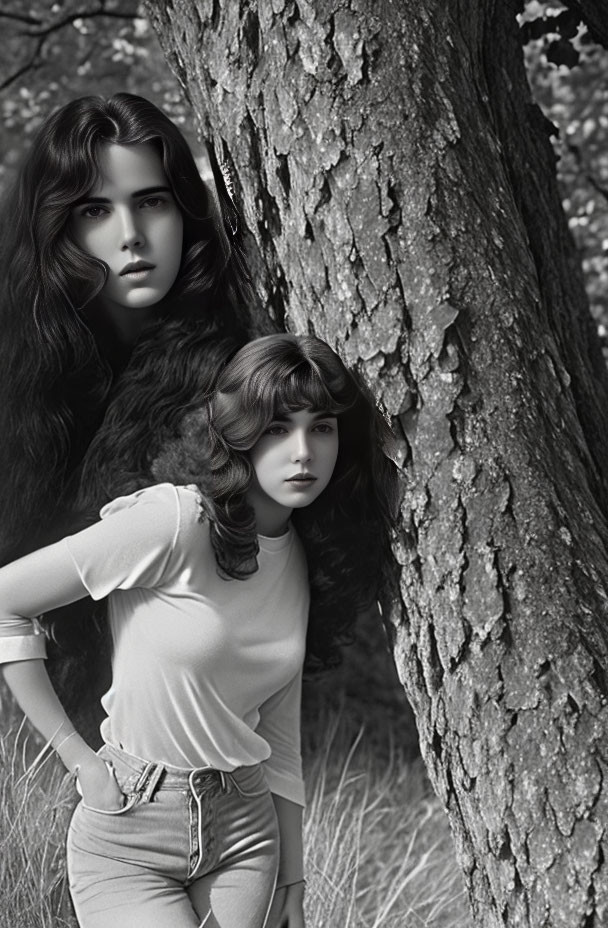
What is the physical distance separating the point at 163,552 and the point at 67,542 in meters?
0.18

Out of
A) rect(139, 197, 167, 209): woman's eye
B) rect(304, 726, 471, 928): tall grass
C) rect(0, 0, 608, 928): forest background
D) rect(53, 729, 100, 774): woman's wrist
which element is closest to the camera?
rect(53, 729, 100, 774): woman's wrist

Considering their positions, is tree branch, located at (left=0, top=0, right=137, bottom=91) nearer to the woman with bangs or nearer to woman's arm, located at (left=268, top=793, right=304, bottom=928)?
the woman with bangs

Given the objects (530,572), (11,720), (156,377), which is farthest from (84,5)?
(530,572)

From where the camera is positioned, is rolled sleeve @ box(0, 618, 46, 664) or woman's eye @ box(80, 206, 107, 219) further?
woman's eye @ box(80, 206, 107, 219)

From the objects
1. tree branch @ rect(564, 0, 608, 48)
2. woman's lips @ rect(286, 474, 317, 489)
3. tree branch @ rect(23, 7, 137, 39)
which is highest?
tree branch @ rect(23, 7, 137, 39)

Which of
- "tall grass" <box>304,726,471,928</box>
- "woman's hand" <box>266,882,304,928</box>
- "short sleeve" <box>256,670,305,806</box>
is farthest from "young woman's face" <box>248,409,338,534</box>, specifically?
"tall grass" <box>304,726,471,928</box>

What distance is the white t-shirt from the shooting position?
6.84ft

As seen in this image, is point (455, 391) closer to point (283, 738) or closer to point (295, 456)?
point (295, 456)

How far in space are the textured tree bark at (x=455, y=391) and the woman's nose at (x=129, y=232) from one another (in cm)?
29

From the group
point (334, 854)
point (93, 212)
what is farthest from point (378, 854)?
point (93, 212)

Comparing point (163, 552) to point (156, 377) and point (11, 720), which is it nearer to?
point (156, 377)

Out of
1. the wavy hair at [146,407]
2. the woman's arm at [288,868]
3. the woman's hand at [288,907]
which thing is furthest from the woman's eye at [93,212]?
the woman's hand at [288,907]

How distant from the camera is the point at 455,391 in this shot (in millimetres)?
2189

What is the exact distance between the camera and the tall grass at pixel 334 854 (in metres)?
2.97
